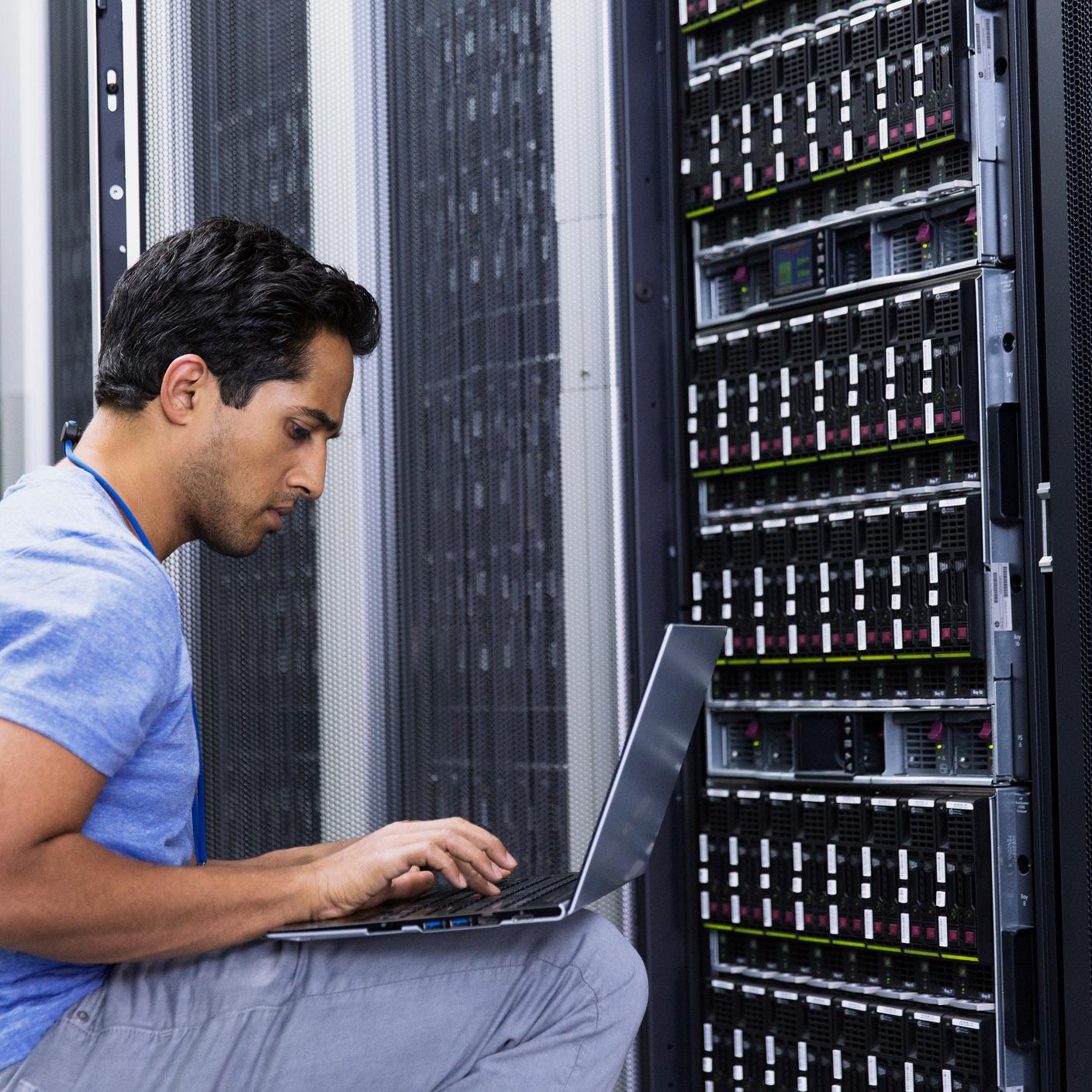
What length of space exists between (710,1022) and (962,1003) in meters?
0.62

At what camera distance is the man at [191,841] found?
1.25 m

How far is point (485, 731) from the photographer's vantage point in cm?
270

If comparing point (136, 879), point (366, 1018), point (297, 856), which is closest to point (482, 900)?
point (366, 1018)

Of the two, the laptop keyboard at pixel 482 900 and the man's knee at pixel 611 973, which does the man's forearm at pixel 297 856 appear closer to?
the laptop keyboard at pixel 482 900

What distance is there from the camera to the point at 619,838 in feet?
5.06

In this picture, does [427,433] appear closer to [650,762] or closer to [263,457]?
[263,457]

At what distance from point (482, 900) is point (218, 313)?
733mm

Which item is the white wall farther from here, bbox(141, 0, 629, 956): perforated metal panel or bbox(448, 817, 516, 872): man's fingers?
bbox(448, 817, 516, 872): man's fingers

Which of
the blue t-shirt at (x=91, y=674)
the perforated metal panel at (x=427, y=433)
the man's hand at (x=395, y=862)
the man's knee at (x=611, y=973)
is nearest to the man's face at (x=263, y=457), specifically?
the blue t-shirt at (x=91, y=674)

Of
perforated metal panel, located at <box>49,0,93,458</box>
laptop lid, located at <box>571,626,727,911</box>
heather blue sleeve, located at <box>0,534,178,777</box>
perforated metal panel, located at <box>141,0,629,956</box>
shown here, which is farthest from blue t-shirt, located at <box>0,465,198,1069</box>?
perforated metal panel, located at <box>49,0,93,458</box>

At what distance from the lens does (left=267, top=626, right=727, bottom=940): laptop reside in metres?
1.42

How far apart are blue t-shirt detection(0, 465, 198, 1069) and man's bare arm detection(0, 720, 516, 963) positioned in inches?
1.5

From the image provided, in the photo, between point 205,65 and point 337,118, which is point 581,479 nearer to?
point 337,118

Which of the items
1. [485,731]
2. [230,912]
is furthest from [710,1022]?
[230,912]
